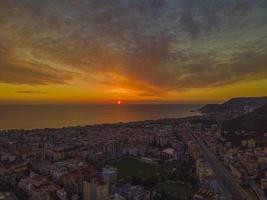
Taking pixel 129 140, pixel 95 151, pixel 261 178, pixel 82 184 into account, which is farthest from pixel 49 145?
pixel 261 178

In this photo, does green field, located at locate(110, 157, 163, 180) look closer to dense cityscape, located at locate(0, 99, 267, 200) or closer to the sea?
dense cityscape, located at locate(0, 99, 267, 200)

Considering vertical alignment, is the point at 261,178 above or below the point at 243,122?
below

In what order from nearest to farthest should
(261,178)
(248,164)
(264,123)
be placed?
(261,178) → (248,164) → (264,123)

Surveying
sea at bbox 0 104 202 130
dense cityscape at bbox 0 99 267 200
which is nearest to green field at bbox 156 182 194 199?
dense cityscape at bbox 0 99 267 200

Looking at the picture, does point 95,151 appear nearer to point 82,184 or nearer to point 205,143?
point 82,184

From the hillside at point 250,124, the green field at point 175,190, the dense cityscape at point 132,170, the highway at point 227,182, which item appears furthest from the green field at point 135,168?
the hillside at point 250,124

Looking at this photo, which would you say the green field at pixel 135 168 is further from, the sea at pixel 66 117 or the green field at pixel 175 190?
the sea at pixel 66 117
